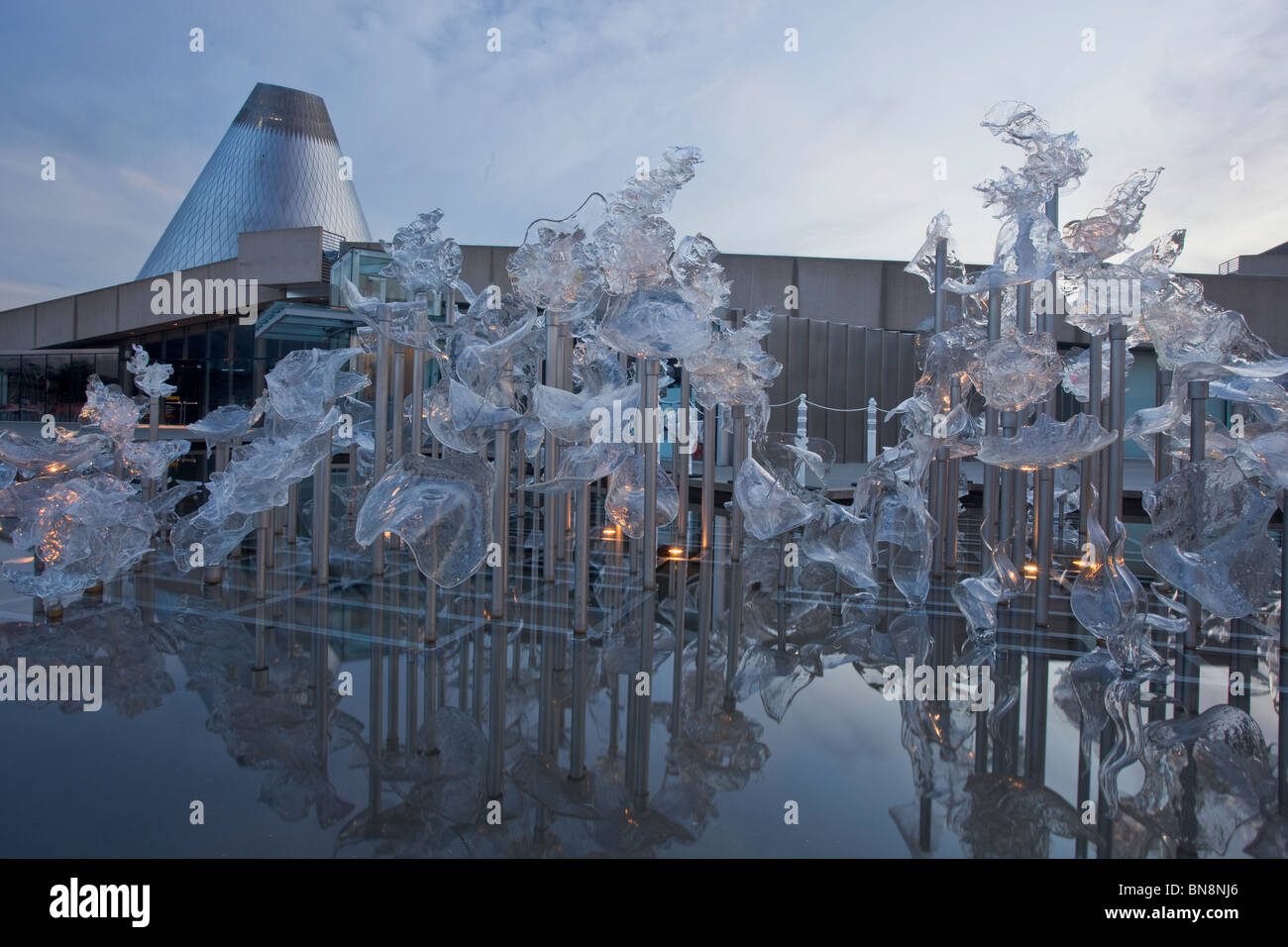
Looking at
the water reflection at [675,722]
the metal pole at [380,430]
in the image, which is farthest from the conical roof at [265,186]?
the water reflection at [675,722]

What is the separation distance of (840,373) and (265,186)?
77.4 feet

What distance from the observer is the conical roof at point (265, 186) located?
95.3 ft

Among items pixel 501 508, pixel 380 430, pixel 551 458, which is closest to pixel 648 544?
Answer: pixel 501 508

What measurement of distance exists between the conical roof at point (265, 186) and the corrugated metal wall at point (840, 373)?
2048 centimetres

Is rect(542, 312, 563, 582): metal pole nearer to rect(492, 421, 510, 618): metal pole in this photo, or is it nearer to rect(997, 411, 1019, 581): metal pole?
rect(492, 421, 510, 618): metal pole

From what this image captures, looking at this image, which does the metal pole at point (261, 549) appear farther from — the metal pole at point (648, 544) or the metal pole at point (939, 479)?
the metal pole at point (939, 479)

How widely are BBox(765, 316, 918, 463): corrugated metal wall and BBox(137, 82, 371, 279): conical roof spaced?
2048cm

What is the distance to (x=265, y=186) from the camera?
2962 cm

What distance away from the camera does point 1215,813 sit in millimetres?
1728

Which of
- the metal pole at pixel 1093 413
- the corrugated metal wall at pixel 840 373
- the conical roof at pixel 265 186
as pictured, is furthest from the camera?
the conical roof at pixel 265 186

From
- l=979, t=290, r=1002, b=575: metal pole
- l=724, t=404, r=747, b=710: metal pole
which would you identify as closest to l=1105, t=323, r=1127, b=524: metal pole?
l=979, t=290, r=1002, b=575: metal pole

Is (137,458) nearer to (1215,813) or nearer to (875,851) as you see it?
(875,851)
